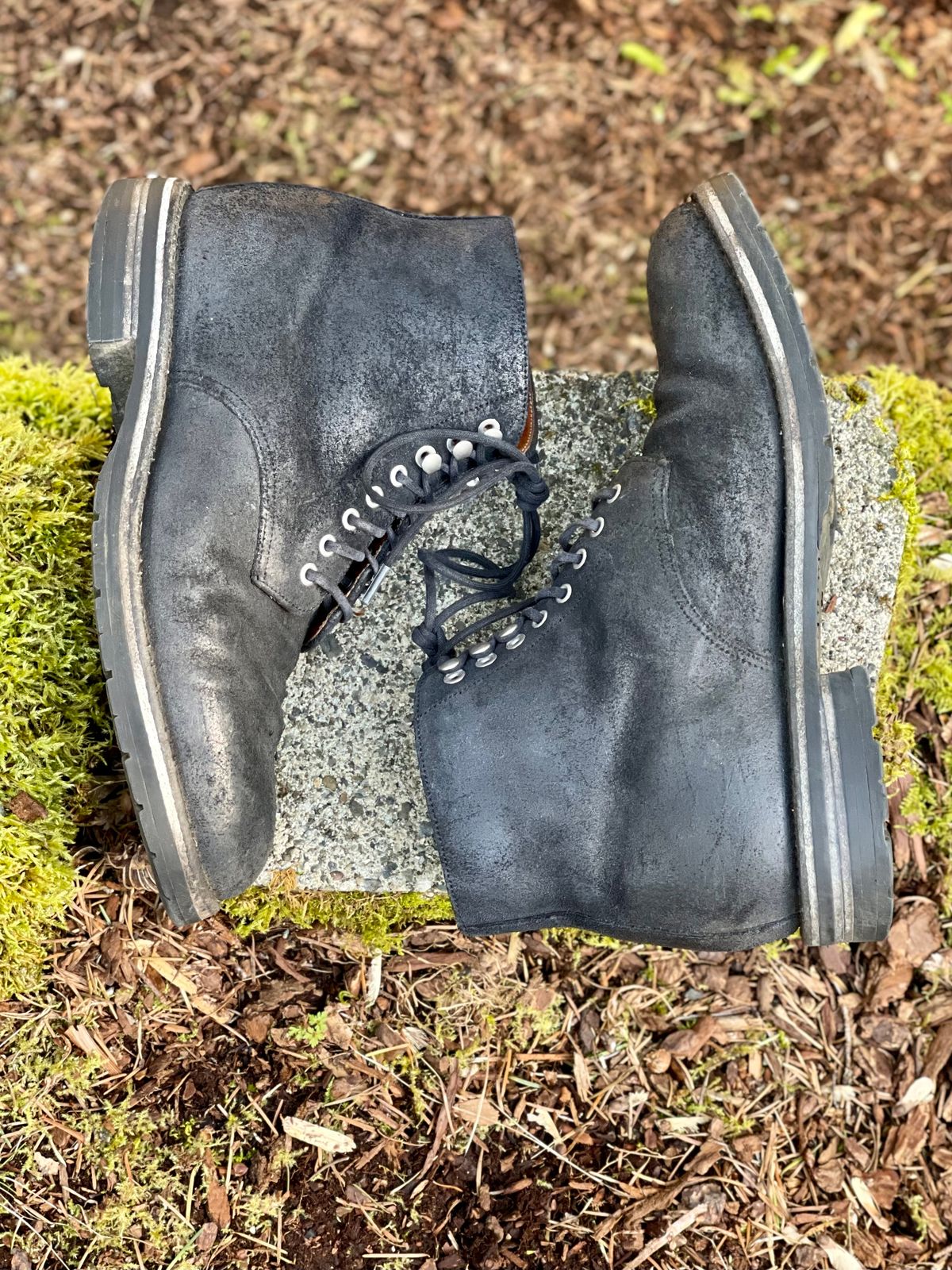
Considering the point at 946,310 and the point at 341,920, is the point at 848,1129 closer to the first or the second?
the point at 341,920

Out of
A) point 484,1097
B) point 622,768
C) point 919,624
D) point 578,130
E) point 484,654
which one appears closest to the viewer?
point 622,768

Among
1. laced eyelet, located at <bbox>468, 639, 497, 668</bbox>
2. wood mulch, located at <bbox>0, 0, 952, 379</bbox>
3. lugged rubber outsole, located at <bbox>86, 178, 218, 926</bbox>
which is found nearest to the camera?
lugged rubber outsole, located at <bbox>86, 178, 218, 926</bbox>

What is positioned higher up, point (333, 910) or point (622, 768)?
point (622, 768)

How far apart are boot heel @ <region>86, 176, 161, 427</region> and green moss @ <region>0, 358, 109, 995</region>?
1.25ft

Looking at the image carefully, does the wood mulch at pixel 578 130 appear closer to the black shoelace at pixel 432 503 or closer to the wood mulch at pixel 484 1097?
the black shoelace at pixel 432 503

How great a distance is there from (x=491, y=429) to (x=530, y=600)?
0.39 m

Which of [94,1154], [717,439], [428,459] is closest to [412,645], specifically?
[428,459]

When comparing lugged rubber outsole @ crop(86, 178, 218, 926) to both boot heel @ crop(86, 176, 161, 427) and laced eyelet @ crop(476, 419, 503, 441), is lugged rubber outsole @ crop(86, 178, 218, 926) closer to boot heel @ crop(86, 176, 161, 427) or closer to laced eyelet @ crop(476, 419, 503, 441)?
boot heel @ crop(86, 176, 161, 427)

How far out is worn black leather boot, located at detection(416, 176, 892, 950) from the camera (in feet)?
7.12

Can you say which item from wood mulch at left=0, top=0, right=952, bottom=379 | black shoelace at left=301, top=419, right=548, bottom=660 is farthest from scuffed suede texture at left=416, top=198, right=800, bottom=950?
wood mulch at left=0, top=0, right=952, bottom=379

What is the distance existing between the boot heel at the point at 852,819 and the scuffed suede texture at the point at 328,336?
927 millimetres

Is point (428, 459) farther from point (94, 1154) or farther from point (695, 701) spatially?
point (94, 1154)

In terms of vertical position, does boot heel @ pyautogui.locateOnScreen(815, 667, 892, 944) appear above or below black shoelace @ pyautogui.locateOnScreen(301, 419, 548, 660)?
below

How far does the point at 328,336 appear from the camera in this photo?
2.32 meters
